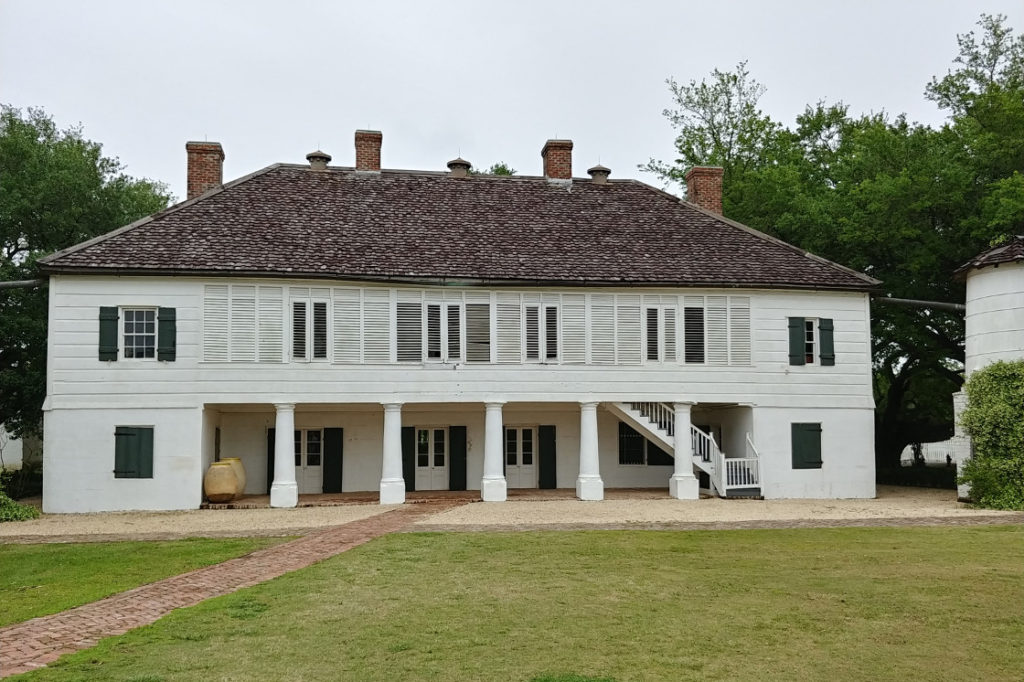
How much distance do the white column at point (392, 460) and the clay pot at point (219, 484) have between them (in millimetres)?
3850

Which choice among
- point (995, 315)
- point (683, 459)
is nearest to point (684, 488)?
point (683, 459)

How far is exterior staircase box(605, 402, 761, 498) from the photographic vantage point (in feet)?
83.2

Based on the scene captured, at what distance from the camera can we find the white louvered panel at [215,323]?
23.8m

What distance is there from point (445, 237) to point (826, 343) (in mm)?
11137

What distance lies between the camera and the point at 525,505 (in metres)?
23.1

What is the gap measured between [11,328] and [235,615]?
22.2 meters

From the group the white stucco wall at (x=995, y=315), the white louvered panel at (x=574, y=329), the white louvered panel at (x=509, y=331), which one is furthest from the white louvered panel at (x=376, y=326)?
the white stucco wall at (x=995, y=315)

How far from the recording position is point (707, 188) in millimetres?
30328

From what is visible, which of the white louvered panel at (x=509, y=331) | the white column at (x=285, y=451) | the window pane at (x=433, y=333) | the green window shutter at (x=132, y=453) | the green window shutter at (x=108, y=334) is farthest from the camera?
the white louvered panel at (x=509, y=331)

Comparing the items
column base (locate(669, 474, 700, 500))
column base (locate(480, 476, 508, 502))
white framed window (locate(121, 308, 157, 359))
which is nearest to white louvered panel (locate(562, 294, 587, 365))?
column base (locate(480, 476, 508, 502))

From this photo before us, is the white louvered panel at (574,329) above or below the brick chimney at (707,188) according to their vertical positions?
below

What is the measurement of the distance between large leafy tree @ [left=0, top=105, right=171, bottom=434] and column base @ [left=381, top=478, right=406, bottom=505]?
42.7ft

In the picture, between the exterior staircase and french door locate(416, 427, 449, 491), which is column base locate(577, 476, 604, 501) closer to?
the exterior staircase

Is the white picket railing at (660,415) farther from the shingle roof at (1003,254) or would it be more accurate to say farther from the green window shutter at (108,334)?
the green window shutter at (108,334)
